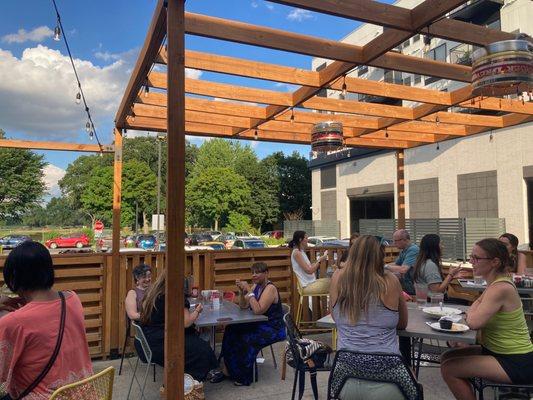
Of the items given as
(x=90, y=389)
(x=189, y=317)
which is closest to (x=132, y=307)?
(x=189, y=317)

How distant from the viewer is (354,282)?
2.53 m

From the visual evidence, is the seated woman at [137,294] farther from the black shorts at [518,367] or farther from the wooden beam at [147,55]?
the black shorts at [518,367]

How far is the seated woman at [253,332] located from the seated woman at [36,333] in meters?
2.40

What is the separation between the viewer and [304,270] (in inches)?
229

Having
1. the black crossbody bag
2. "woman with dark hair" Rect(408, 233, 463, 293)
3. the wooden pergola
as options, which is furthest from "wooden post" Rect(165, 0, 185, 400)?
"woman with dark hair" Rect(408, 233, 463, 293)

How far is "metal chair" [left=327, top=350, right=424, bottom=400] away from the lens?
7.61ft

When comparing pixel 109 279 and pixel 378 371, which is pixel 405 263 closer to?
pixel 378 371

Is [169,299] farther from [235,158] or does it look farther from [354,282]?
[235,158]

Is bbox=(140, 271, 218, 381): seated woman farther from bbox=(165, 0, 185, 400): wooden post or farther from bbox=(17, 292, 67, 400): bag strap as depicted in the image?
bbox=(17, 292, 67, 400): bag strap

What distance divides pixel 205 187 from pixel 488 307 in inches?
1483

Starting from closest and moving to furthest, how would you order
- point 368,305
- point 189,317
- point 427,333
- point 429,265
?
point 368,305 < point 427,333 < point 189,317 < point 429,265

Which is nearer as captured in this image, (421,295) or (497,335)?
(497,335)

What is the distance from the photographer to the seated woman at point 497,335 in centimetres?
261

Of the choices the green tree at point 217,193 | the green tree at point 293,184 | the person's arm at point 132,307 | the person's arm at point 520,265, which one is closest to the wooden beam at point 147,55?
A: the person's arm at point 132,307
